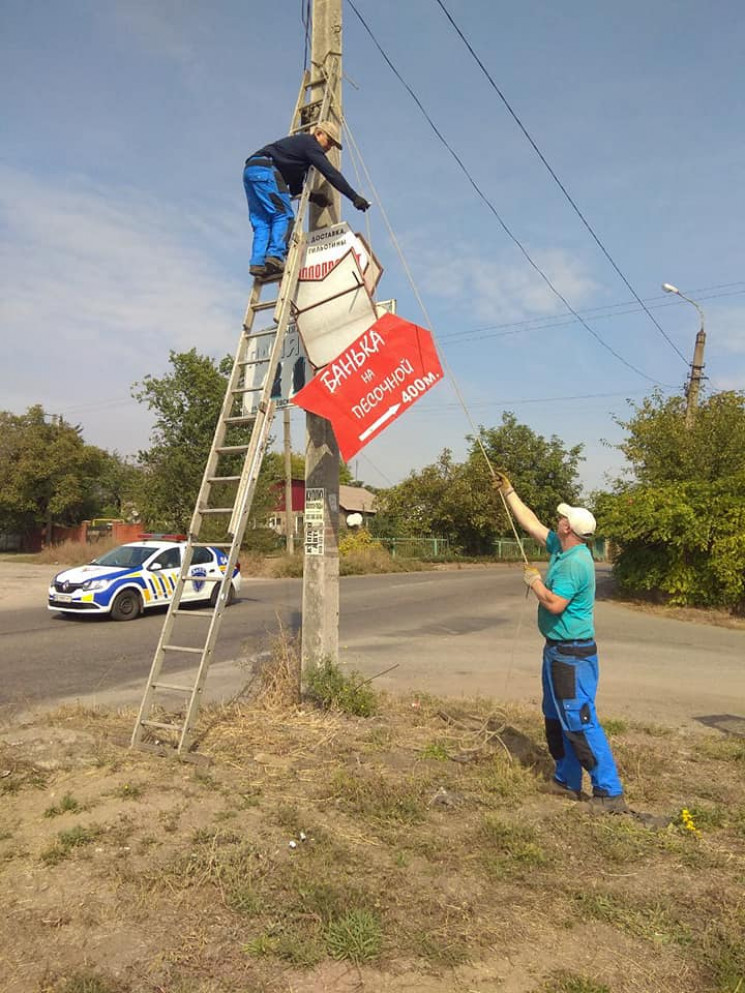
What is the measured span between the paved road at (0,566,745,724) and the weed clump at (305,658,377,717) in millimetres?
1377

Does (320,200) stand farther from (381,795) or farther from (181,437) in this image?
(181,437)

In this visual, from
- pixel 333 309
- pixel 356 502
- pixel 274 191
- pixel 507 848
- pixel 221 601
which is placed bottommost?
pixel 507 848

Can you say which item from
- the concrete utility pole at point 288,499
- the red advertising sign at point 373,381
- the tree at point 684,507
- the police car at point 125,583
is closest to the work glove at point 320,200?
the red advertising sign at point 373,381

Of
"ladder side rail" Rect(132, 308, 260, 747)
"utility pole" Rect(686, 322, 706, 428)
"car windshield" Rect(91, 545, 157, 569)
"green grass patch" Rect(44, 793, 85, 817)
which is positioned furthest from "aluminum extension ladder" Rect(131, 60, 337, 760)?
"utility pole" Rect(686, 322, 706, 428)

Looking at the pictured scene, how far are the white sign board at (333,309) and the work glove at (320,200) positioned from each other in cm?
83

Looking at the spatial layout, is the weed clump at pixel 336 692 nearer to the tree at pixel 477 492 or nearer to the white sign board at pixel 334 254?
the white sign board at pixel 334 254

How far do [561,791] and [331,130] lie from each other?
19.6 ft

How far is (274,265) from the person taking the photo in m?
6.33

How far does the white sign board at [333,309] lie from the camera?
21.0ft

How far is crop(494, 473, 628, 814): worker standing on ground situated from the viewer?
455 centimetres

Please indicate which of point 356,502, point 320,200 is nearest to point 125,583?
point 320,200

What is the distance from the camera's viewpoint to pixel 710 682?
9.43 meters

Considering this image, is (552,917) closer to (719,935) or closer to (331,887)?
(719,935)

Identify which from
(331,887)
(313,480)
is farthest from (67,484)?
(331,887)
